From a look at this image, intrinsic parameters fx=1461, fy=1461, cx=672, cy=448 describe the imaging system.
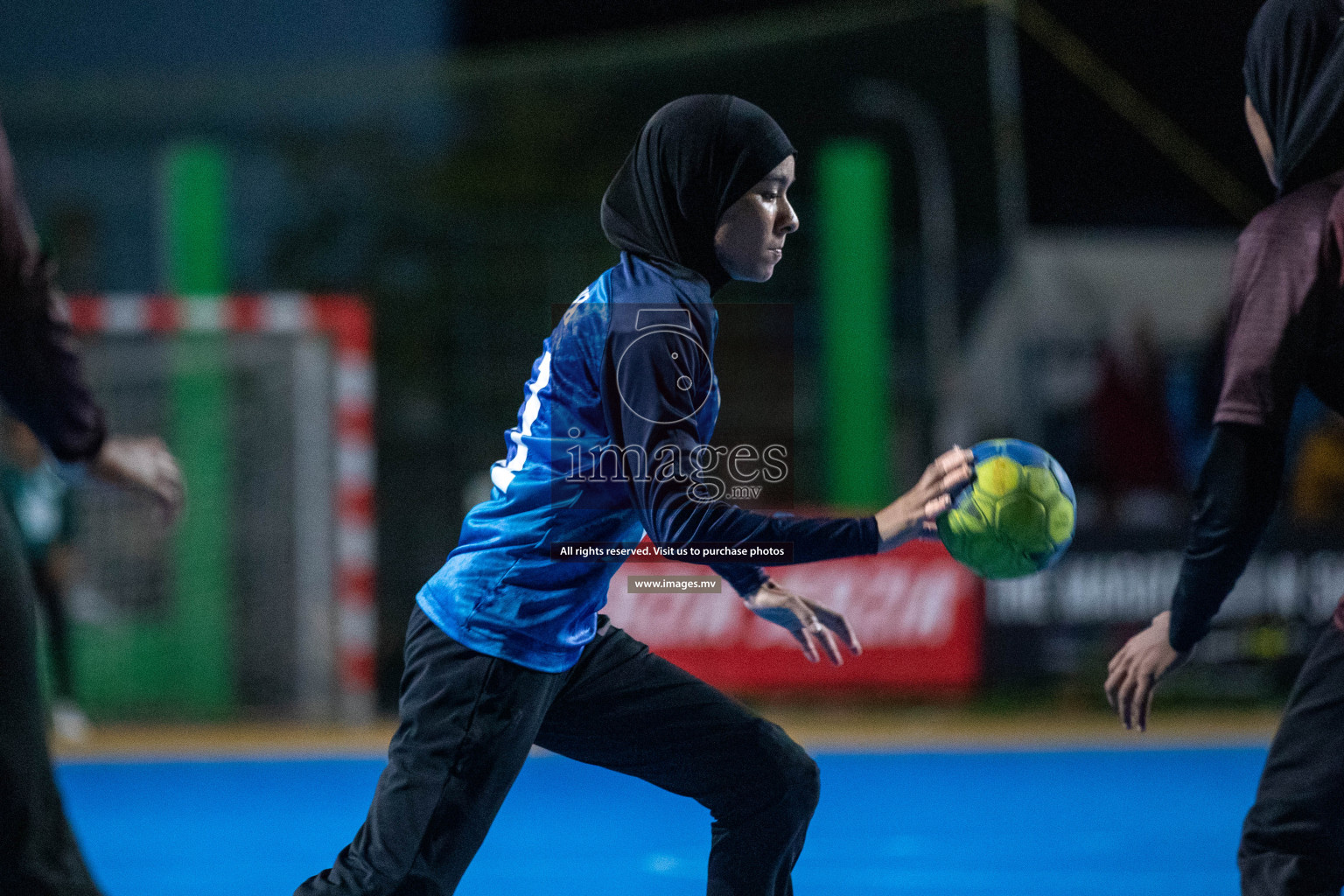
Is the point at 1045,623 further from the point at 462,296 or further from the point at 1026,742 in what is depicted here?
the point at 462,296

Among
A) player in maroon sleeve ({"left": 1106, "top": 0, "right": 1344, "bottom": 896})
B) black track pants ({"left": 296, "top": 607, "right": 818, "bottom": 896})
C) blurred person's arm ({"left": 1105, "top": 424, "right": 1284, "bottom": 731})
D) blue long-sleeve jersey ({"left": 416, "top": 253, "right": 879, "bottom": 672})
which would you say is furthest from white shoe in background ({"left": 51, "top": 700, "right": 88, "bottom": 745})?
player in maroon sleeve ({"left": 1106, "top": 0, "right": 1344, "bottom": 896})

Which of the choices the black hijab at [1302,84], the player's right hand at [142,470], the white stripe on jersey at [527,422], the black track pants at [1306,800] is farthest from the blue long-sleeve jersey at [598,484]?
the black hijab at [1302,84]

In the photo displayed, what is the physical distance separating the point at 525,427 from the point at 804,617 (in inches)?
29.7

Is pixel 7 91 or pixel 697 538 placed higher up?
pixel 7 91

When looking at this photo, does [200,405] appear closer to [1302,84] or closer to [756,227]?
[756,227]

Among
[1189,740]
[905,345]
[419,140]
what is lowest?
[1189,740]

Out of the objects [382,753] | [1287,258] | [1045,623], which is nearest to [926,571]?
[1045,623]

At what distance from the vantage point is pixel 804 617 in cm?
326

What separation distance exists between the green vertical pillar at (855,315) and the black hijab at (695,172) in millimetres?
7121

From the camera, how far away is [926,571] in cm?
973

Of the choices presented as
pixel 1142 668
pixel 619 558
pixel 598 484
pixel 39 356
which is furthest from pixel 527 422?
pixel 1142 668

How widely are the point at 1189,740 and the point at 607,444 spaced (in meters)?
6.74

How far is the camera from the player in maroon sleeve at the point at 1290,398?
2.79 m

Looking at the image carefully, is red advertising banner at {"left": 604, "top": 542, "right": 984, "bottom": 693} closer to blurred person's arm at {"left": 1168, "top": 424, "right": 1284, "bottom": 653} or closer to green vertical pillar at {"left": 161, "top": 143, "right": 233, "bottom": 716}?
green vertical pillar at {"left": 161, "top": 143, "right": 233, "bottom": 716}
